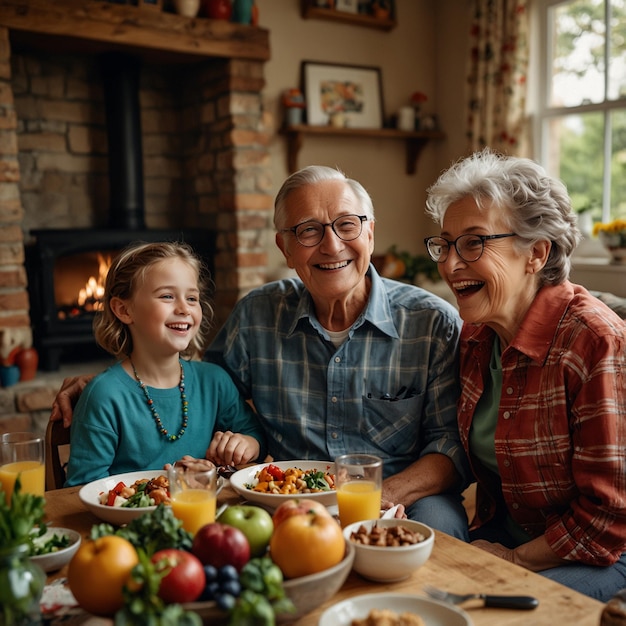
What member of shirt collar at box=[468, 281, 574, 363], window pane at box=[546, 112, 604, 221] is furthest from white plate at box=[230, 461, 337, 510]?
window pane at box=[546, 112, 604, 221]

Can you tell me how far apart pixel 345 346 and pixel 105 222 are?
2.99m

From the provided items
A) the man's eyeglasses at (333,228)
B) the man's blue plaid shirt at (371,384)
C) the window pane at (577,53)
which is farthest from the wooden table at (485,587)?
the window pane at (577,53)

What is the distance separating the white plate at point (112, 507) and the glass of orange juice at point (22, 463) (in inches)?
3.6

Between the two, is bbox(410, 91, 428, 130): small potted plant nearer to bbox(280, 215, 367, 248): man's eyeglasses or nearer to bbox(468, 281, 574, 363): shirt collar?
bbox(280, 215, 367, 248): man's eyeglasses

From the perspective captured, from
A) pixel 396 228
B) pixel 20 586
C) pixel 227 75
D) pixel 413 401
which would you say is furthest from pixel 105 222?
pixel 20 586

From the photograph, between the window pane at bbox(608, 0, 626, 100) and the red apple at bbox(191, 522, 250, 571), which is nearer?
the red apple at bbox(191, 522, 250, 571)

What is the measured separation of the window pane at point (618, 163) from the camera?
4.09 meters

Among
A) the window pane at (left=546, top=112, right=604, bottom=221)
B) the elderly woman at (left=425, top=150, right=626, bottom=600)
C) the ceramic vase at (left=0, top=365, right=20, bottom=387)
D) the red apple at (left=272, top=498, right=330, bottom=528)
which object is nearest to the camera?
the red apple at (left=272, top=498, right=330, bottom=528)

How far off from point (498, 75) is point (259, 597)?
420cm

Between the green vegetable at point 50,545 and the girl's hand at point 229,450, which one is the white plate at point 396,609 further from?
the girl's hand at point 229,450

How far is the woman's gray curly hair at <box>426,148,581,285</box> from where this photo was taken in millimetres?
1618

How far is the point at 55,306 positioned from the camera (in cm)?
392

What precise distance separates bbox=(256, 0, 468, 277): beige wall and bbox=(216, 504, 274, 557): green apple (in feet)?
11.8

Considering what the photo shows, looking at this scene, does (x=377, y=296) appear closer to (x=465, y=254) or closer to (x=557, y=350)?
(x=465, y=254)
